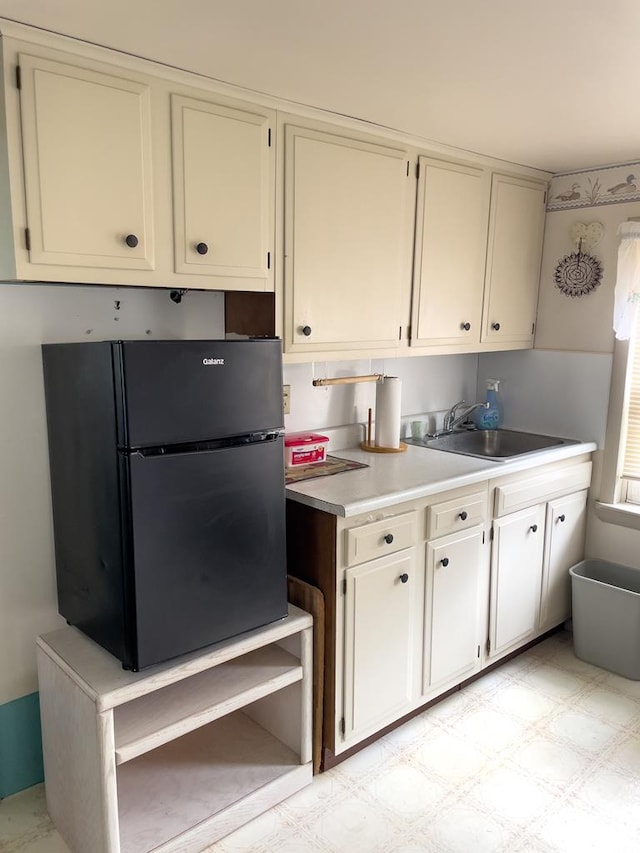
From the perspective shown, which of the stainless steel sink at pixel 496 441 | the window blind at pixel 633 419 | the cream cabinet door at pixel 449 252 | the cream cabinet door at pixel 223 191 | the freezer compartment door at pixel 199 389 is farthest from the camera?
the stainless steel sink at pixel 496 441

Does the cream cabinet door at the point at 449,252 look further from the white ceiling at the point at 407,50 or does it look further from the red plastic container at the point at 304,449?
the red plastic container at the point at 304,449

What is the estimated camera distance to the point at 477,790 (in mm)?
2193

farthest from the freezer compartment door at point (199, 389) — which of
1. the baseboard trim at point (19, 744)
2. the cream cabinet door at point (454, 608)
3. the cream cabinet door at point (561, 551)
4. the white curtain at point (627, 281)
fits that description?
the white curtain at point (627, 281)

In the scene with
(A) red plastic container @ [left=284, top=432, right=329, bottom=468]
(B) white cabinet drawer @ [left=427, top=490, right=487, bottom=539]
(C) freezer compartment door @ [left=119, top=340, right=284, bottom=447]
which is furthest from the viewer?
(A) red plastic container @ [left=284, top=432, right=329, bottom=468]

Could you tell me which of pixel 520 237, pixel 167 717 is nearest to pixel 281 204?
pixel 520 237

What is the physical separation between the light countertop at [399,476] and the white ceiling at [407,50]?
127cm

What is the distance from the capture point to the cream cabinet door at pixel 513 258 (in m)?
2.98

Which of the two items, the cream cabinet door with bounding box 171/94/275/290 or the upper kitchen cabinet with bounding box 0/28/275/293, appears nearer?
the upper kitchen cabinet with bounding box 0/28/275/293

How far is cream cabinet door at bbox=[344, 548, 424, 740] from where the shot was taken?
2189 millimetres

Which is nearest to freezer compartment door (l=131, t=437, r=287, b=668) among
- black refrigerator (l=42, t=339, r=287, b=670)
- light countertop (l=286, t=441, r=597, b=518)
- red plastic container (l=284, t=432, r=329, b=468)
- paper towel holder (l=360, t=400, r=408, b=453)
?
black refrigerator (l=42, t=339, r=287, b=670)

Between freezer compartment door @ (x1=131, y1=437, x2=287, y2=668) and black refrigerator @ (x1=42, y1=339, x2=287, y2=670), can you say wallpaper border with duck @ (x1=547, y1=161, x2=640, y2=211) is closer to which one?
black refrigerator @ (x1=42, y1=339, x2=287, y2=670)

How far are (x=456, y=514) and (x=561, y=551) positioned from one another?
89 cm

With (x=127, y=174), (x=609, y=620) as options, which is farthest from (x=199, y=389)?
(x=609, y=620)

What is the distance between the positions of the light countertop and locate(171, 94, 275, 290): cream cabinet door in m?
0.72
